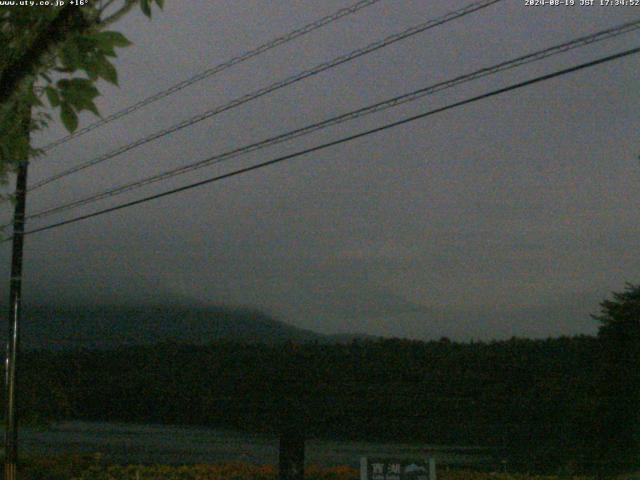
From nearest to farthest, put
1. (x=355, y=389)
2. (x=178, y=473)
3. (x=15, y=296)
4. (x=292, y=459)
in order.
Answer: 1. (x=292, y=459)
2. (x=15, y=296)
3. (x=178, y=473)
4. (x=355, y=389)

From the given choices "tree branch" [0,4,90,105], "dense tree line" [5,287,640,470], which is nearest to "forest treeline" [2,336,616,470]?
"dense tree line" [5,287,640,470]

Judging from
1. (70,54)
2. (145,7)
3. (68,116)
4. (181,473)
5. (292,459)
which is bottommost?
(181,473)

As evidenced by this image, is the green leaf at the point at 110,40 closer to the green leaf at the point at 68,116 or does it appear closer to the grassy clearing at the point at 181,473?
the green leaf at the point at 68,116

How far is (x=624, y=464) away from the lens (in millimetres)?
15594

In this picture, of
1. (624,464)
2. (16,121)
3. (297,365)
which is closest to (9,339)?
(624,464)

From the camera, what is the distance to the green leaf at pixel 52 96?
3.94m

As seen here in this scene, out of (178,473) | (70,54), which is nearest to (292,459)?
(178,473)

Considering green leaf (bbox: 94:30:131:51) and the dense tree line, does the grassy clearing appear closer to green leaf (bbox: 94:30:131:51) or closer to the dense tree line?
the dense tree line

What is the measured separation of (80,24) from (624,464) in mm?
13910

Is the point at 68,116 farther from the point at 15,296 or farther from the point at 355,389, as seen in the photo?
the point at 355,389

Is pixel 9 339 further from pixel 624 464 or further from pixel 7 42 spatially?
pixel 7 42

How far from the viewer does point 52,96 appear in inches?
155

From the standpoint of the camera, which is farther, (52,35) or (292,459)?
(292,459)

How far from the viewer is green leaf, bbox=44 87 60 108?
12.9 feet
